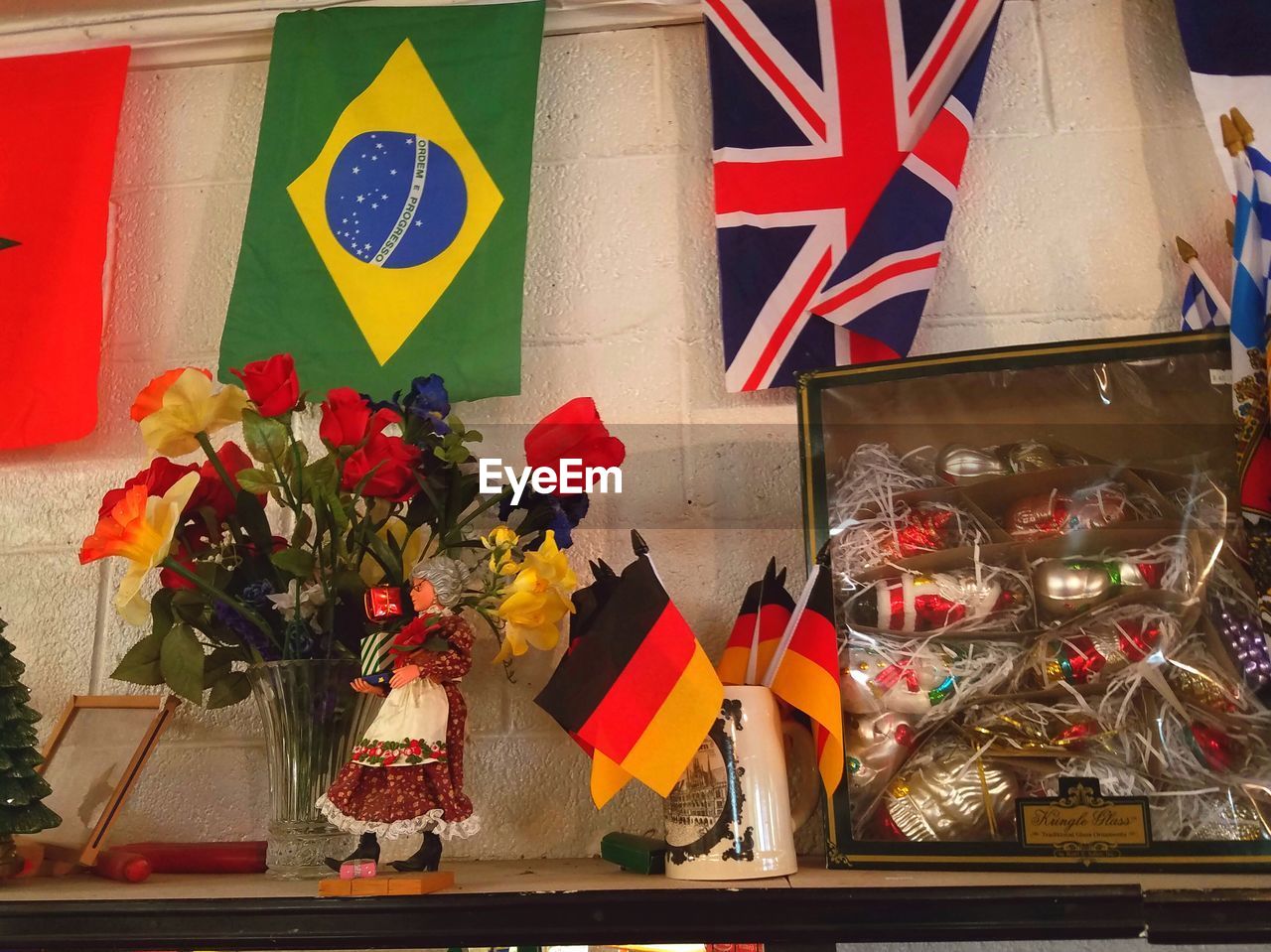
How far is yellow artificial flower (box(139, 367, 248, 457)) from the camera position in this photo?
3.46 ft

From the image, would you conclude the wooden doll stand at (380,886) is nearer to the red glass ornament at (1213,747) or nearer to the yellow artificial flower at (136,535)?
the yellow artificial flower at (136,535)

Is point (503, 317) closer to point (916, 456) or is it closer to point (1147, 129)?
point (916, 456)

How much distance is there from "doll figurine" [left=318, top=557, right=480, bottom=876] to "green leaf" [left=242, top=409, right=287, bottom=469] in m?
0.21

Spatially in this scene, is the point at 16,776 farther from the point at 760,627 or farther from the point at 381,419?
the point at 760,627

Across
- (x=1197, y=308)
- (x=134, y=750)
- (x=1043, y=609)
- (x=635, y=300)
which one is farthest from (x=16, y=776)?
(x=1197, y=308)

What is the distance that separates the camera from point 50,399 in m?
1.39

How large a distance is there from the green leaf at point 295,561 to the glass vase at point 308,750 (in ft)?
0.28

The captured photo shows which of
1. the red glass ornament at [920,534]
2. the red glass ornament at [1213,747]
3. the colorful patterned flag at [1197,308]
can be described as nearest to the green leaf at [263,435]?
the red glass ornament at [920,534]

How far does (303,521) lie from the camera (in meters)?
1.10

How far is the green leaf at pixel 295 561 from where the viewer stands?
1028mm

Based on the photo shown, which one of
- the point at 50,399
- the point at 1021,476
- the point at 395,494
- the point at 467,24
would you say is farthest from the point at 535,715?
the point at 467,24

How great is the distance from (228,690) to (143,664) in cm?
9

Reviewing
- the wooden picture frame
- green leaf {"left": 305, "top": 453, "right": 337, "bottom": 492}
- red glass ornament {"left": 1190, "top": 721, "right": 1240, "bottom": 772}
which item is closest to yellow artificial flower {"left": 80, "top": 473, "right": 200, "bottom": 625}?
green leaf {"left": 305, "top": 453, "right": 337, "bottom": 492}

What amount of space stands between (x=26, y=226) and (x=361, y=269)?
1.57 ft
